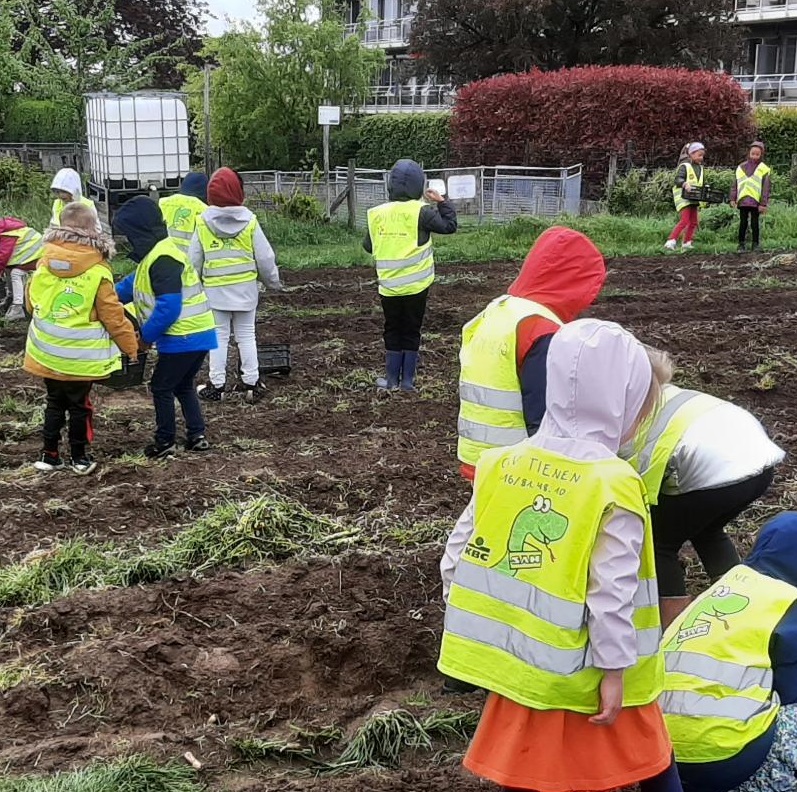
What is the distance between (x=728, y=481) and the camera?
3.87m

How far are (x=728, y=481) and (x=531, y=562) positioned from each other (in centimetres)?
143

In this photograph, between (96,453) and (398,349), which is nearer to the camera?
(96,453)

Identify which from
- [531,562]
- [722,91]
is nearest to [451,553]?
[531,562]

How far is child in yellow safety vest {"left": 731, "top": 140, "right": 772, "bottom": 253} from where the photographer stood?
16.4 m

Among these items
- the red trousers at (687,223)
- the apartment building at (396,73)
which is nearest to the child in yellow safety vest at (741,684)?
the red trousers at (687,223)

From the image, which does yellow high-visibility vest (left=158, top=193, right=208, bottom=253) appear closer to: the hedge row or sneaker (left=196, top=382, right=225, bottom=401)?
sneaker (left=196, top=382, right=225, bottom=401)

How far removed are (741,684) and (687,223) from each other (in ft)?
48.5

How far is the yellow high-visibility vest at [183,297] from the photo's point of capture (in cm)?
657

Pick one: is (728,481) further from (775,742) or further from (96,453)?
(96,453)

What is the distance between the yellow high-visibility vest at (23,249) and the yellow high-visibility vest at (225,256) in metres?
1.78

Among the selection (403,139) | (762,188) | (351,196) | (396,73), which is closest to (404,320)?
(762,188)

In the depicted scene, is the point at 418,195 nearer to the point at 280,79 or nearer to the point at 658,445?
the point at 658,445

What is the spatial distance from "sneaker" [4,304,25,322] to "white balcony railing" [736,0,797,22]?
3850 centimetres

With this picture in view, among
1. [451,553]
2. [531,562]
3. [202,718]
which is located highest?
[531,562]
